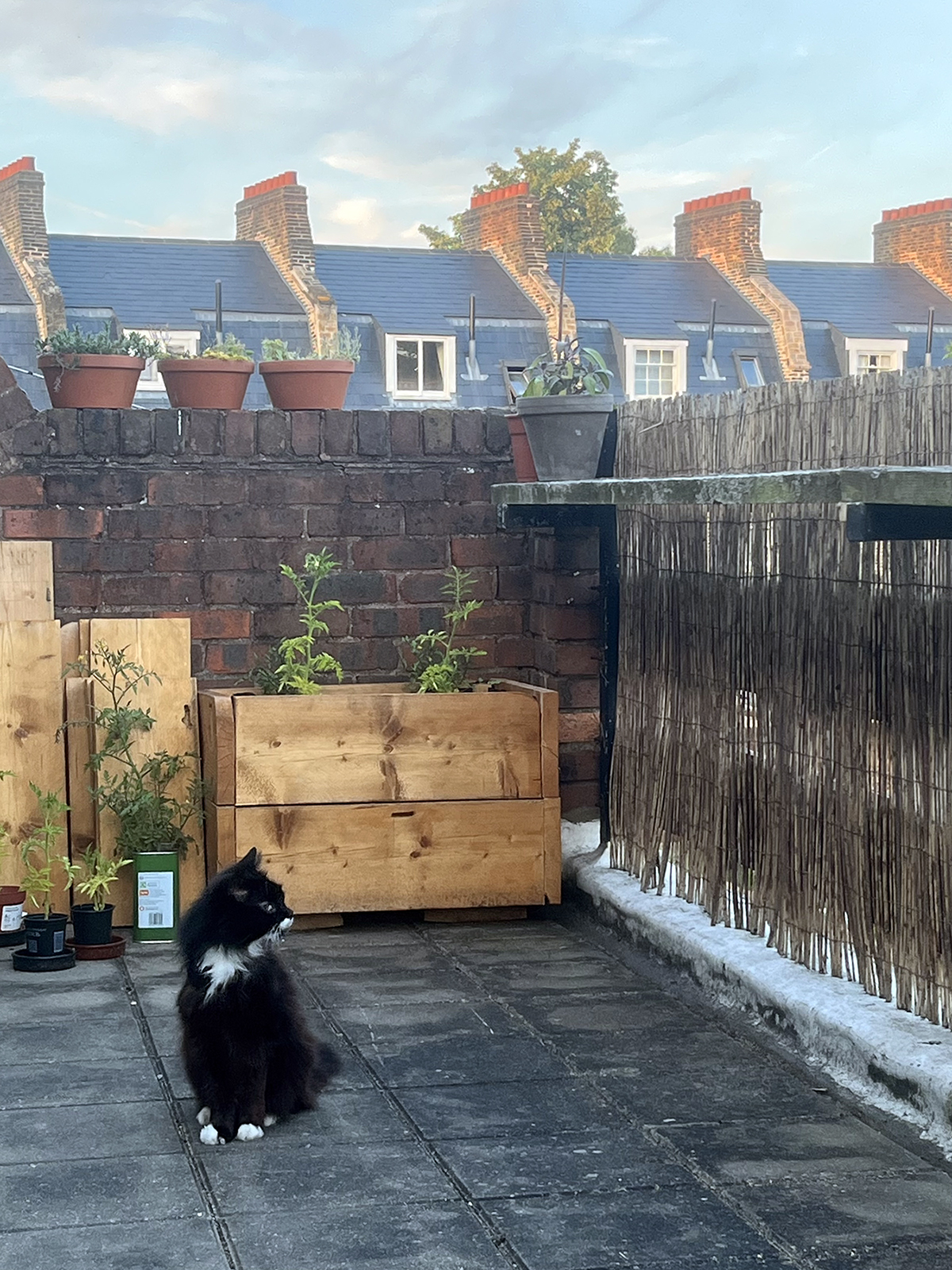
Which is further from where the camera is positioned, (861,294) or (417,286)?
(861,294)

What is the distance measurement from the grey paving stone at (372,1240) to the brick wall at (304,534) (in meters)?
3.11

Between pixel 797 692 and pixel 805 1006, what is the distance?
87cm

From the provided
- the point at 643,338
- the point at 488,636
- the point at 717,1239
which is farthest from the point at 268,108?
the point at 717,1239

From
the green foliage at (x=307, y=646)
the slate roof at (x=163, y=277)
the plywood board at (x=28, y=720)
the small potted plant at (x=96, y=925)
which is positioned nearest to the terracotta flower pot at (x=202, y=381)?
the green foliage at (x=307, y=646)

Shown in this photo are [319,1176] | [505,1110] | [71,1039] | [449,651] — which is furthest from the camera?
[449,651]

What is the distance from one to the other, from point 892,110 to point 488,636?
26479 millimetres

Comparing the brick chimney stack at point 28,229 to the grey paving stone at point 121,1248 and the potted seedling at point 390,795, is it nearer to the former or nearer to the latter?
the potted seedling at point 390,795

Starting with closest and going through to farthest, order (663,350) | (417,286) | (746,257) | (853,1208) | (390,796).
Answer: (853,1208)
(390,796)
(417,286)
(663,350)
(746,257)

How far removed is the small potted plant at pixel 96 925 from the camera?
5262 mm

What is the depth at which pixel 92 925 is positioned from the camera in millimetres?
5277

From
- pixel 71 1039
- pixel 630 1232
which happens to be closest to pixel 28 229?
pixel 71 1039

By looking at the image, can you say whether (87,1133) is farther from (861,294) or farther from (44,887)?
(861,294)

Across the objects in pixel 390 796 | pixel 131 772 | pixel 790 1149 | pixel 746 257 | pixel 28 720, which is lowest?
pixel 790 1149

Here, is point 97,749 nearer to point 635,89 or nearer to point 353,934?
point 353,934
